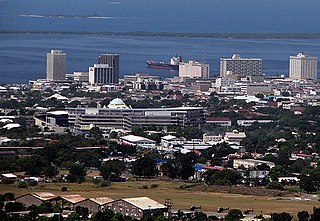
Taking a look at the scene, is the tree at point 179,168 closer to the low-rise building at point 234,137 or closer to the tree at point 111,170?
the tree at point 111,170

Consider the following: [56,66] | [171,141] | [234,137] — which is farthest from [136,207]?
[56,66]

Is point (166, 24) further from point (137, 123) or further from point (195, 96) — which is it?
point (137, 123)

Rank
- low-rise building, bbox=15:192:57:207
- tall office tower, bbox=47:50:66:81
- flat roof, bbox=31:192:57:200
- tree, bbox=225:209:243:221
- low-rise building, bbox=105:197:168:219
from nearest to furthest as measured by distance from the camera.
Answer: tree, bbox=225:209:243:221, low-rise building, bbox=105:197:168:219, low-rise building, bbox=15:192:57:207, flat roof, bbox=31:192:57:200, tall office tower, bbox=47:50:66:81

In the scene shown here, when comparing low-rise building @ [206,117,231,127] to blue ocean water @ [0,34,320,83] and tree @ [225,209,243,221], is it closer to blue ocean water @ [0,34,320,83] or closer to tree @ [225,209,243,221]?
blue ocean water @ [0,34,320,83]

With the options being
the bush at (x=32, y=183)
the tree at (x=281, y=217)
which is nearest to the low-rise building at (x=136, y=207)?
the tree at (x=281, y=217)

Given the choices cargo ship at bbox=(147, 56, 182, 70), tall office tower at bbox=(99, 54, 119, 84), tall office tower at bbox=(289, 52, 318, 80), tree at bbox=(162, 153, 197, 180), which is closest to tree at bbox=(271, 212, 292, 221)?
tree at bbox=(162, 153, 197, 180)

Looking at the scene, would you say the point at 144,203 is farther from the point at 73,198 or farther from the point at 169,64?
the point at 169,64
